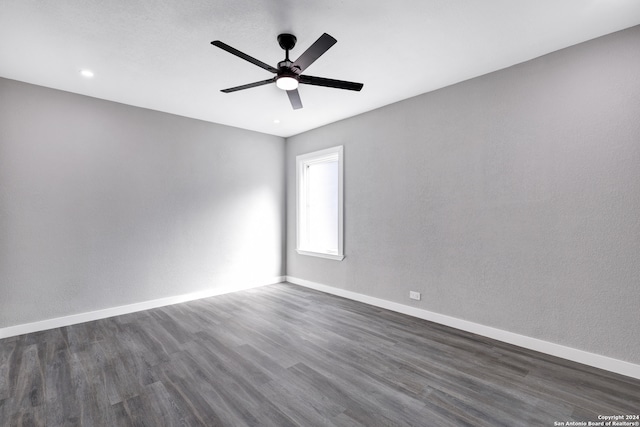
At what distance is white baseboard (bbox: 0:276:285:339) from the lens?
319 cm

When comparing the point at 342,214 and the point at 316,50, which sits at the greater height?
the point at 316,50

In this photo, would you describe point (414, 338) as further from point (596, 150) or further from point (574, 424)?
point (596, 150)

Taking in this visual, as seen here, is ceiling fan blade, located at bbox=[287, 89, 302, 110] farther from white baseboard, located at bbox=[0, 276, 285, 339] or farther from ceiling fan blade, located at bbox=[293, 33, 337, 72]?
white baseboard, located at bbox=[0, 276, 285, 339]

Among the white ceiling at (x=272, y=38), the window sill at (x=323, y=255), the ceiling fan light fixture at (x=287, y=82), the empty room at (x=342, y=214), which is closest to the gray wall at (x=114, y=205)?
the empty room at (x=342, y=214)

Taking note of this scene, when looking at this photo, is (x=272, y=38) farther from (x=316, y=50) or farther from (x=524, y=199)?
(x=524, y=199)

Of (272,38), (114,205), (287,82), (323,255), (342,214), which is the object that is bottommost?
(323,255)

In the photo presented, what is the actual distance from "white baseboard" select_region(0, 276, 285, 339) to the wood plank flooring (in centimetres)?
16

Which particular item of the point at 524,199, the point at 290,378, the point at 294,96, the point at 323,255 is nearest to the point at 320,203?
the point at 323,255

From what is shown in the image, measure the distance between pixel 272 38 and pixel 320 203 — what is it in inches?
119

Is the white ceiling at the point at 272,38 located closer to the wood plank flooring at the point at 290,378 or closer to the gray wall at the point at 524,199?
the gray wall at the point at 524,199

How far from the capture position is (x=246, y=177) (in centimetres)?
510

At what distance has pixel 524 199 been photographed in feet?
9.25

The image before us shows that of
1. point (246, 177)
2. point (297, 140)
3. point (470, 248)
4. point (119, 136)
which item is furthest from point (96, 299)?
point (470, 248)

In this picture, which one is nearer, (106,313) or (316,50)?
(316,50)
